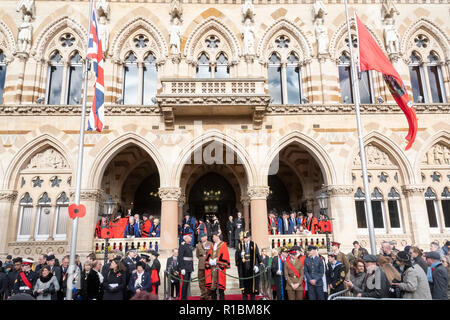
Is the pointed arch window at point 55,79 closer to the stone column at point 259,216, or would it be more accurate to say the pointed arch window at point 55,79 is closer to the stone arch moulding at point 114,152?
the stone arch moulding at point 114,152

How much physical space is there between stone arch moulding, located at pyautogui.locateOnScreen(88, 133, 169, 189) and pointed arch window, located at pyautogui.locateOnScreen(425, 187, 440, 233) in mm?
13362

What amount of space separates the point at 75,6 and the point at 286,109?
12.6 m

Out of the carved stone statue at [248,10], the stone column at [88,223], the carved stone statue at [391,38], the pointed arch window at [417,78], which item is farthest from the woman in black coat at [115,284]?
the pointed arch window at [417,78]

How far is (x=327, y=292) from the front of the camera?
8836mm

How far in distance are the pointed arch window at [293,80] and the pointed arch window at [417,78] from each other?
635 centimetres

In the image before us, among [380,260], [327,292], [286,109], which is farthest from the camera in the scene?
[286,109]

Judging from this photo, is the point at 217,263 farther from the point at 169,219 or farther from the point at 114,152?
the point at 114,152

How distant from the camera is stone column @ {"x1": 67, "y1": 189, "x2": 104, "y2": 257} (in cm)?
1454

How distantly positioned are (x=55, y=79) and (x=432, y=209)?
68.8 ft

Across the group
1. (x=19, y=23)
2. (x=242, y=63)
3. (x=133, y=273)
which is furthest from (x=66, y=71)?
(x=133, y=273)

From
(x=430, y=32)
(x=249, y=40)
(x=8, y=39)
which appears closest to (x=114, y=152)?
(x=8, y=39)

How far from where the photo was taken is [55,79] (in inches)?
680

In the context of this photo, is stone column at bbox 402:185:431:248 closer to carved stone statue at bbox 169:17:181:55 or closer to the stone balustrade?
the stone balustrade

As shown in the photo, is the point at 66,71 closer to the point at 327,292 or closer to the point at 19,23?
the point at 19,23
